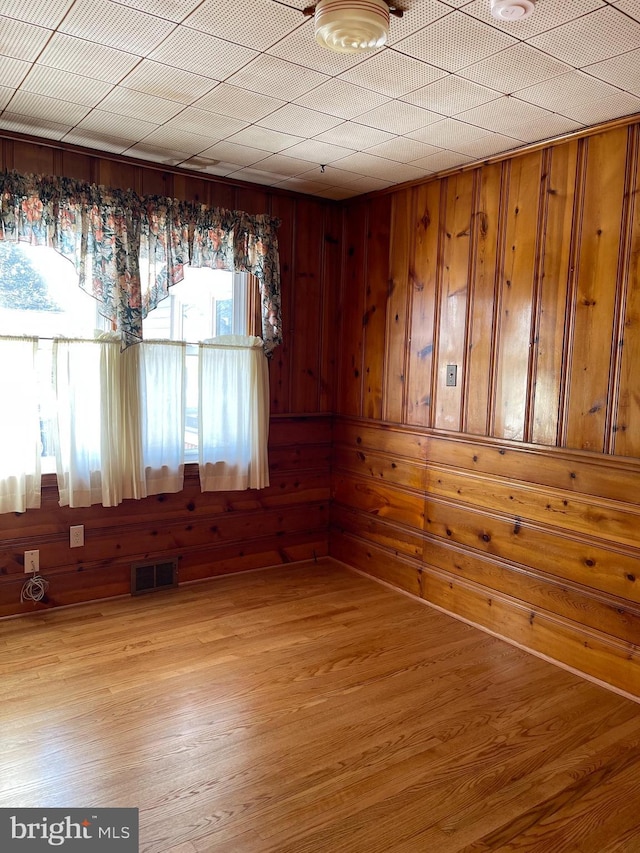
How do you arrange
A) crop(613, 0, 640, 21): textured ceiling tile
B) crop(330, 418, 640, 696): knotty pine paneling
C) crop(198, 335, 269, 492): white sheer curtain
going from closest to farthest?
crop(613, 0, 640, 21): textured ceiling tile, crop(330, 418, 640, 696): knotty pine paneling, crop(198, 335, 269, 492): white sheer curtain

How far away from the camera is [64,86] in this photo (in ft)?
8.96

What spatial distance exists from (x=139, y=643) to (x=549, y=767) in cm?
197

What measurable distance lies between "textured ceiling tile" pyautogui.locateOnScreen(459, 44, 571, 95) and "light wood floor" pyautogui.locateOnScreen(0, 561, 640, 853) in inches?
100

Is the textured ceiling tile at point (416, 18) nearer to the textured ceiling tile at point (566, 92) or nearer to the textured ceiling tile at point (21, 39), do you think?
the textured ceiling tile at point (566, 92)

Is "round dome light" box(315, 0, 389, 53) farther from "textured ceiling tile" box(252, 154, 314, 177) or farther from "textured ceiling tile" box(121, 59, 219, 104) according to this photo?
"textured ceiling tile" box(252, 154, 314, 177)

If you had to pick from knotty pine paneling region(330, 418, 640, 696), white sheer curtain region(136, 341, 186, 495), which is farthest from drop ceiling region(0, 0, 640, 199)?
knotty pine paneling region(330, 418, 640, 696)

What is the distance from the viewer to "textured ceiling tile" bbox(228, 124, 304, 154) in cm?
322

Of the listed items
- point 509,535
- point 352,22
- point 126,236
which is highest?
point 352,22

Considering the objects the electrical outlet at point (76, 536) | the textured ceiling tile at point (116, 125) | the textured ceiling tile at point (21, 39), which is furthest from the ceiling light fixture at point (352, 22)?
the electrical outlet at point (76, 536)

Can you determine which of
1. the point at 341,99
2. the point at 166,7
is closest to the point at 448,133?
the point at 341,99

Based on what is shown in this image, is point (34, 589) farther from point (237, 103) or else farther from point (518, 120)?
point (518, 120)

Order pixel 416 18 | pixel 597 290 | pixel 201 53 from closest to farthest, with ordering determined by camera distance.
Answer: pixel 416 18, pixel 201 53, pixel 597 290

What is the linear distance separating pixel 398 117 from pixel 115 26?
1.29 meters

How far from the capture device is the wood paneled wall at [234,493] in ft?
11.8
